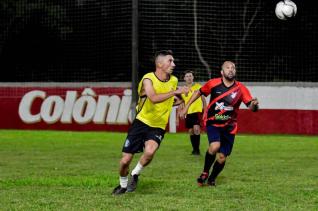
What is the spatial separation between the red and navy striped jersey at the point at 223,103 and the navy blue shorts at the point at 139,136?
1.41 metres

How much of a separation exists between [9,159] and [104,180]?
4.91 metres

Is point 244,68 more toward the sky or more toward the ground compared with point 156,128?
more toward the ground

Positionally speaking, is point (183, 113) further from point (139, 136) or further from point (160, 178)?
point (160, 178)

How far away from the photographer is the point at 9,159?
15.4 meters

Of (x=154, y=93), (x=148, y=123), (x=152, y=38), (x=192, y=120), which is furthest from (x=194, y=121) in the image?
(x=152, y=38)

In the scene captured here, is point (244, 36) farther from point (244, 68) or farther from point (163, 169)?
point (163, 169)

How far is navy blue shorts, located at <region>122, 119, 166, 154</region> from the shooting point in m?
9.87

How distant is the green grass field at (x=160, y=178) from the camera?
349 inches

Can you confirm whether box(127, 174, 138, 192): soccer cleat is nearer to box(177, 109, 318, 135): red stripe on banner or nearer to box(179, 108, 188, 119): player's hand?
box(179, 108, 188, 119): player's hand

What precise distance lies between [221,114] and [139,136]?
1719 millimetres

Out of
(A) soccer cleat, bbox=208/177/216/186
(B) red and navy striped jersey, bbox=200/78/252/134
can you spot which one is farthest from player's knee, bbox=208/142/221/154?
(A) soccer cleat, bbox=208/177/216/186

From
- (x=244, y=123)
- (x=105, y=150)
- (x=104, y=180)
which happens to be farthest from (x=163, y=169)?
(x=244, y=123)

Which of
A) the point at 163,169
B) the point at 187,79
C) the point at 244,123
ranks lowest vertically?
the point at 244,123

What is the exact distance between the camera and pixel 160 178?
11.8 m
